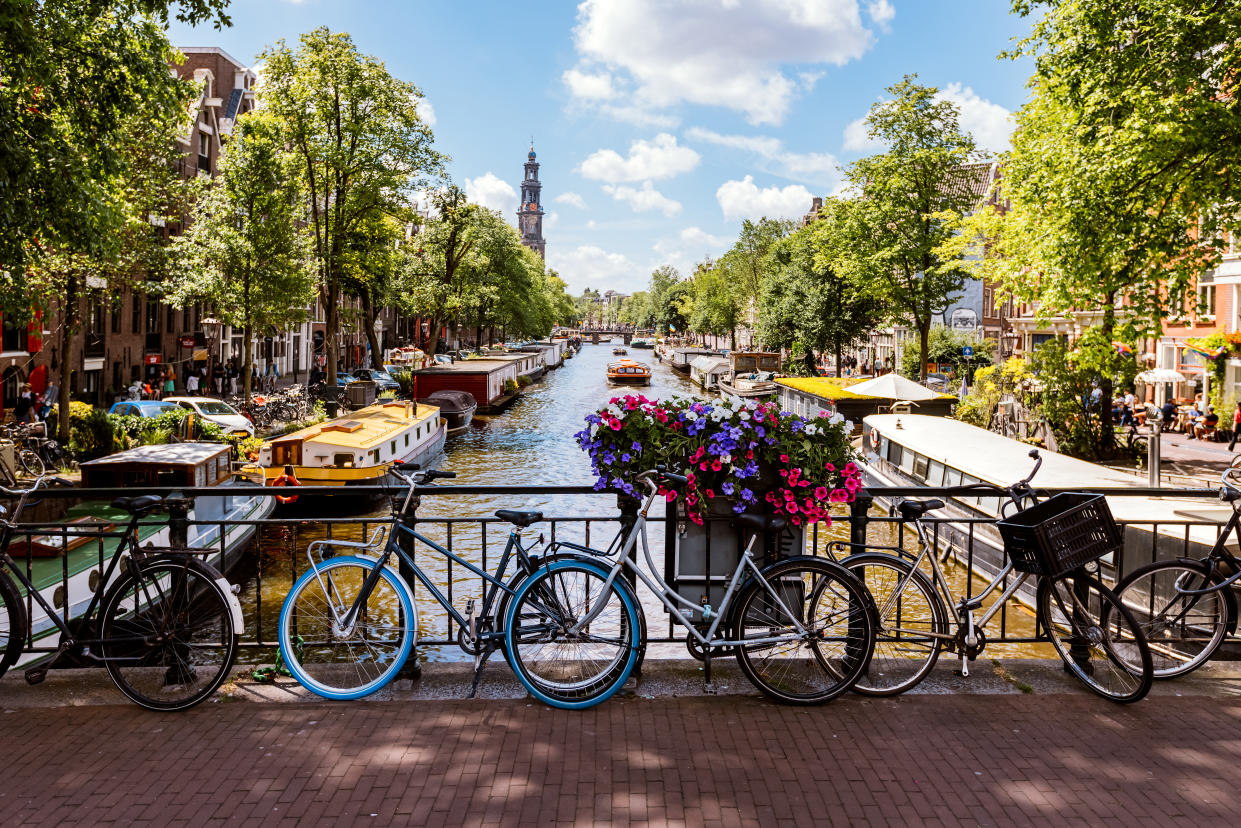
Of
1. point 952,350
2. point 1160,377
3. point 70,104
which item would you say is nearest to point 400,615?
point 70,104

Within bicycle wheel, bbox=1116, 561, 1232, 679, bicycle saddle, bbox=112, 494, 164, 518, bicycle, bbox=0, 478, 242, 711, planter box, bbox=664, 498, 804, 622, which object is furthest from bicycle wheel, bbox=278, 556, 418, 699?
bicycle wheel, bbox=1116, 561, 1232, 679

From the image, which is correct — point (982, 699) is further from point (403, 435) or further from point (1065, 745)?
point (403, 435)

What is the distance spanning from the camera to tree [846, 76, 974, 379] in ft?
134

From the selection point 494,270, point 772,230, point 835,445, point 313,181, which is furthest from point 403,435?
point 772,230

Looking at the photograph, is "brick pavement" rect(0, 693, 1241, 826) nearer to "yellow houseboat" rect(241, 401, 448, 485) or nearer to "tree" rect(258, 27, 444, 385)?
"yellow houseboat" rect(241, 401, 448, 485)

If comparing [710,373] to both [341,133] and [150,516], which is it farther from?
[150,516]

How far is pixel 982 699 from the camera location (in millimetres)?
5590

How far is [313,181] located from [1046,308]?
1127 inches

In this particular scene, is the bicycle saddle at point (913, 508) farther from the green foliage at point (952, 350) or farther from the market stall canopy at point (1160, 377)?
the green foliage at point (952, 350)

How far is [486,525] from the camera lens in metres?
13.3

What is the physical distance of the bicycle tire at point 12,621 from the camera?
5.43 meters

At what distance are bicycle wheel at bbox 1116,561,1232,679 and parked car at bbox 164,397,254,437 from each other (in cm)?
2466

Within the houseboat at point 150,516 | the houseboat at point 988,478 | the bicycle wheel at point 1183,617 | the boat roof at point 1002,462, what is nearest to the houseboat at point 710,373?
the houseboat at point 988,478

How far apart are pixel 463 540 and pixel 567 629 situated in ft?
47.1
